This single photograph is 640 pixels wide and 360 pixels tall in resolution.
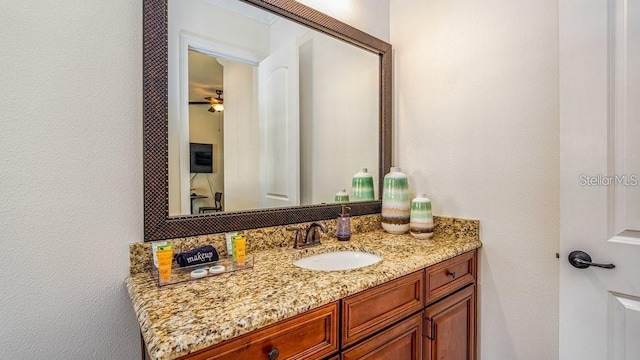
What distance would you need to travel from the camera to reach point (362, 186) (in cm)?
183

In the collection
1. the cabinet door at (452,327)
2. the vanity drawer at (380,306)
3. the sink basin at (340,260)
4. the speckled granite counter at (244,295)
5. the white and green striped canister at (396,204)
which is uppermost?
the white and green striped canister at (396,204)

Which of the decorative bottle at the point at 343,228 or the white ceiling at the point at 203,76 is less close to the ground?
the white ceiling at the point at 203,76

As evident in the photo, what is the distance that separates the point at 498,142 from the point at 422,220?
0.54 meters

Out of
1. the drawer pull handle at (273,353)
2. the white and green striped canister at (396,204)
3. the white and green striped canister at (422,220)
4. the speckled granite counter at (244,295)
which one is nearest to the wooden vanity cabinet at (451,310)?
the speckled granite counter at (244,295)

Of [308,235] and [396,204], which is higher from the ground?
[396,204]

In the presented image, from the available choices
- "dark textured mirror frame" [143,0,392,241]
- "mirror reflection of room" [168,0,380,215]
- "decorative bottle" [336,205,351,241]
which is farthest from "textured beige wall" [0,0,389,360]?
"decorative bottle" [336,205,351,241]

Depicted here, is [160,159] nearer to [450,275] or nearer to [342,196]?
[342,196]

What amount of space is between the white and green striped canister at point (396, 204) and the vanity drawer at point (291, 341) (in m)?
0.89

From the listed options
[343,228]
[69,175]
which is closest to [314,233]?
[343,228]

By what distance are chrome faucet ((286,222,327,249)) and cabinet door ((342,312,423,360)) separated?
20.2 inches

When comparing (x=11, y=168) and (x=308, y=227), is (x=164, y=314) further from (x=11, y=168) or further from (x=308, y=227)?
(x=308, y=227)

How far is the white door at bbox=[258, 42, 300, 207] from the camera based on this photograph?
1425 mm

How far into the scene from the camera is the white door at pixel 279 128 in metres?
1.42

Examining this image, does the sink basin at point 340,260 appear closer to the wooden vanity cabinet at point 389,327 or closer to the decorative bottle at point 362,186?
the wooden vanity cabinet at point 389,327
